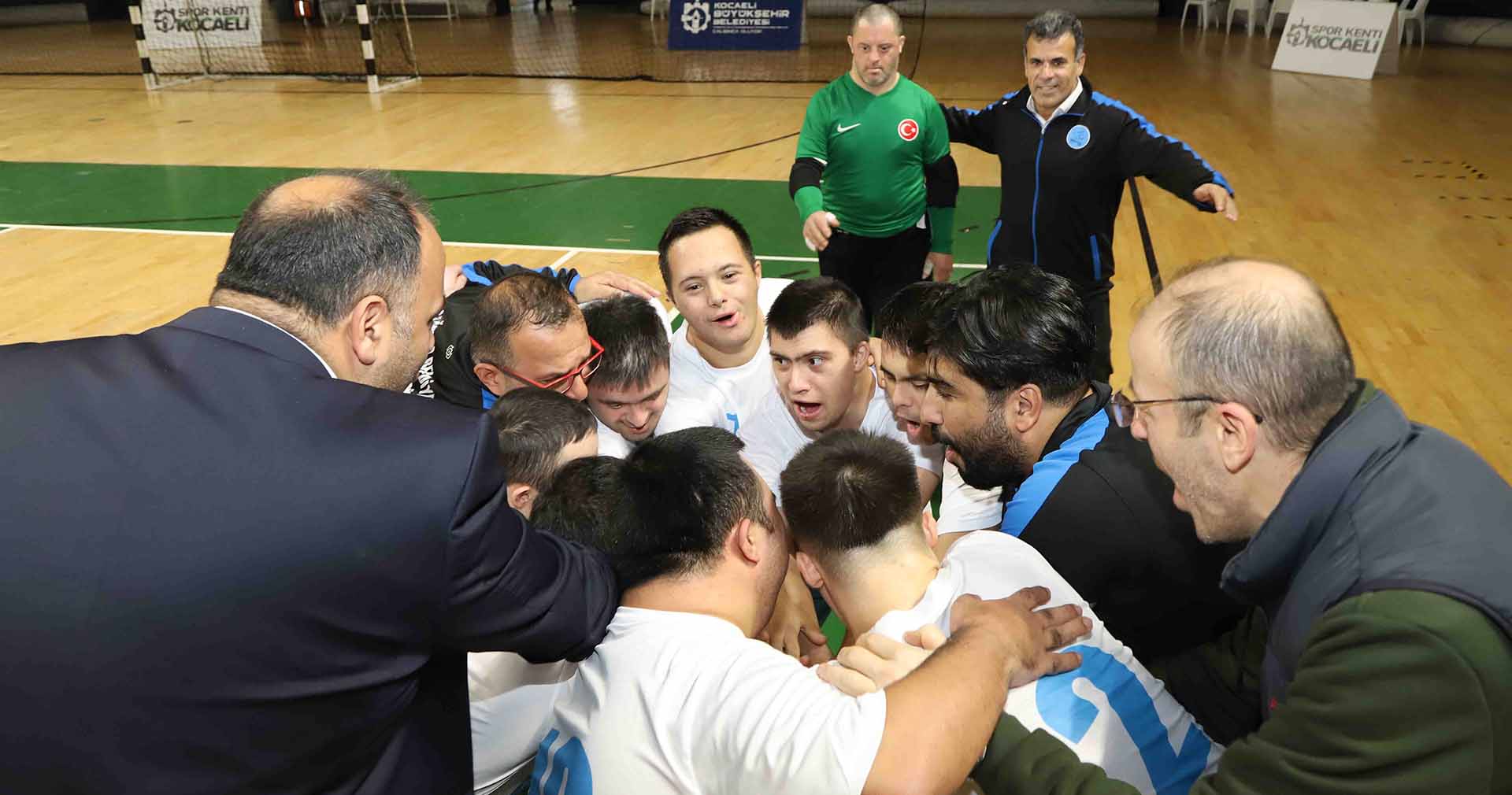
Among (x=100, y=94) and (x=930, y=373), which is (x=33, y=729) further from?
(x=100, y=94)

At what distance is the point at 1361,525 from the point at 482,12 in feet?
93.5

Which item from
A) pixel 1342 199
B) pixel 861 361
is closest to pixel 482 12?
pixel 1342 199

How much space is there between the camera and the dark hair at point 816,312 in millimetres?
3828

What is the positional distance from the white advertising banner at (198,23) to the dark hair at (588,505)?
18.5 m

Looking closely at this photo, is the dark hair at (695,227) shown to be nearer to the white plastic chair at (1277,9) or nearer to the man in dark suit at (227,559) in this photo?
the man in dark suit at (227,559)

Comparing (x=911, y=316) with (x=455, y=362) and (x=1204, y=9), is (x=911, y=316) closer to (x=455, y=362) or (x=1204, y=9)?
(x=455, y=362)

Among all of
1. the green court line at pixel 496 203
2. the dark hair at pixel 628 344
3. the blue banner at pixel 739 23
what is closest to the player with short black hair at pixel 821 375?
the dark hair at pixel 628 344

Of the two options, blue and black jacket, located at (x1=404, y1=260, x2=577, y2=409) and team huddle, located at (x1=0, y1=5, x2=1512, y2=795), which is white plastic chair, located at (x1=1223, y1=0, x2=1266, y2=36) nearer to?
blue and black jacket, located at (x1=404, y1=260, x2=577, y2=409)

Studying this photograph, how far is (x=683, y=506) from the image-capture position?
7.44 ft

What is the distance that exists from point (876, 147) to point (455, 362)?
9.97 ft

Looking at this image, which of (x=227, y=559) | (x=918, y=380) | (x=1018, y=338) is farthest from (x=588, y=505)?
(x=918, y=380)

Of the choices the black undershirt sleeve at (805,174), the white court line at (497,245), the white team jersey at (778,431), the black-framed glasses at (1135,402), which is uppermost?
the black-framed glasses at (1135,402)

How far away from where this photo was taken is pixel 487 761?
8.16 ft

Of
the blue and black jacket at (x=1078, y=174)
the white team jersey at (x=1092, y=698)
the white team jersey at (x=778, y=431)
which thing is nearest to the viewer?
the white team jersey at (x=1092, y=698)
